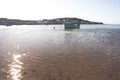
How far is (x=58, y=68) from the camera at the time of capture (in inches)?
732

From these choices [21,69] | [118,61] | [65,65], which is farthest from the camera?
[118,61]

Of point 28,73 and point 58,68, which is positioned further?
point 58,68

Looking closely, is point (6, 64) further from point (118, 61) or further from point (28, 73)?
point (118, 61)

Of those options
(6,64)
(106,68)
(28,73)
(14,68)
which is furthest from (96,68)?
(6,64)

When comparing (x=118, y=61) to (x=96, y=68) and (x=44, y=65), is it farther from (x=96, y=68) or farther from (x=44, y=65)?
(x=44, y=65)

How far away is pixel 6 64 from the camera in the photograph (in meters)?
19.9

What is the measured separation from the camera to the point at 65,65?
64.4 ft

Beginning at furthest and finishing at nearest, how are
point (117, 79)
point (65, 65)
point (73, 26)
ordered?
1. point (73, 26)
2. point (65, 65)
3. point (117, 79)

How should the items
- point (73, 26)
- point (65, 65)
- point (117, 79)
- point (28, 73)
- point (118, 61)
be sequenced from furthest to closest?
point (73, 26) → point (118, 61) → point (65, 65) → point (28, 73) → point (117, 79)

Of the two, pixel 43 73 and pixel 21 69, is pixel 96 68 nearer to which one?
pixel 43 73

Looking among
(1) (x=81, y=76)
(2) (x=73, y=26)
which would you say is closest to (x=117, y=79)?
(1) (x=81, y=76)

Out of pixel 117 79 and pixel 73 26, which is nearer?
pixel 117 79

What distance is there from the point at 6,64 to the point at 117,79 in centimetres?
1079

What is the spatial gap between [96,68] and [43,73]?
506cm
